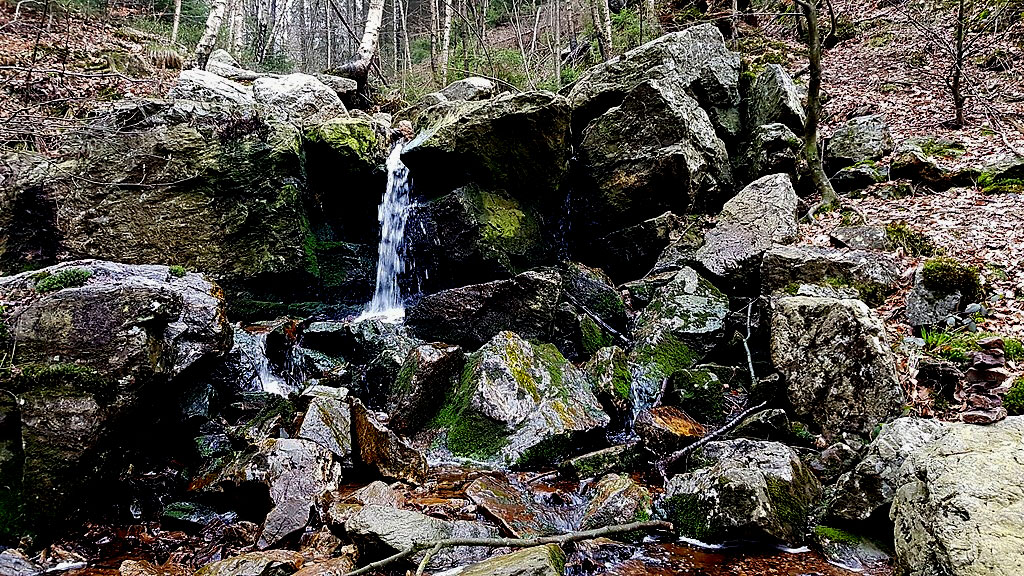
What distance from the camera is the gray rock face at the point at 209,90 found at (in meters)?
10.6

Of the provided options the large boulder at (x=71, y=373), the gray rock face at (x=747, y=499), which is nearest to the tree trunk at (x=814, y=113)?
the gray rock face at (x=747, y=499)

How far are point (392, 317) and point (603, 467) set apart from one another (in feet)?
19.5

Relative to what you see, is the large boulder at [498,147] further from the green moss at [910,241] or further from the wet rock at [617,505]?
the wet rock at [617,505]

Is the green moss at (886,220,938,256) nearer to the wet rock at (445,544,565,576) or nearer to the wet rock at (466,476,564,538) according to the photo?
the wet rock at (466,476,564,538)

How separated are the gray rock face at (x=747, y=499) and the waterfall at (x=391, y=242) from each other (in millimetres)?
7291

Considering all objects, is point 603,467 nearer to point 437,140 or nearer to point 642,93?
point 437,140

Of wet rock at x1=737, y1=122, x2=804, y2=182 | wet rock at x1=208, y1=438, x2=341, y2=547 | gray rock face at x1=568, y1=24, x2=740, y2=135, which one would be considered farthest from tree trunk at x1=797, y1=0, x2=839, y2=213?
wet rock at x1=208, y1=438, x2=341, y2=547

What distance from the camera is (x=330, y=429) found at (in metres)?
5.84

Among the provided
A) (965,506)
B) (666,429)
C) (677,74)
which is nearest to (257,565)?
(666,429)

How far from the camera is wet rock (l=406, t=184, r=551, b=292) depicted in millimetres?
9961

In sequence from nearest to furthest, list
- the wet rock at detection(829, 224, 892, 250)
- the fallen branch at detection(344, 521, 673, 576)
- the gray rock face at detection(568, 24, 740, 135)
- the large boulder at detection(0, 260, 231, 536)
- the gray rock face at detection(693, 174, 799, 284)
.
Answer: the fallen branch at detection(344, 521, 673, 576)
the large boulder at detection(0, 260, 231, 536)
the wet rock at detection(829, 224, 892, 250)
the gray rock face at detection(693, 174, 799, 284)
the gray rock face at detection(568, 24, 740, 135)

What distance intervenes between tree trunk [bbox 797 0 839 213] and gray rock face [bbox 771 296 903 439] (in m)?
4.51

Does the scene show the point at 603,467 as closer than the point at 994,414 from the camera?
No

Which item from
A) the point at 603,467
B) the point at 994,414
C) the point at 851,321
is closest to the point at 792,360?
the point at 851,321
